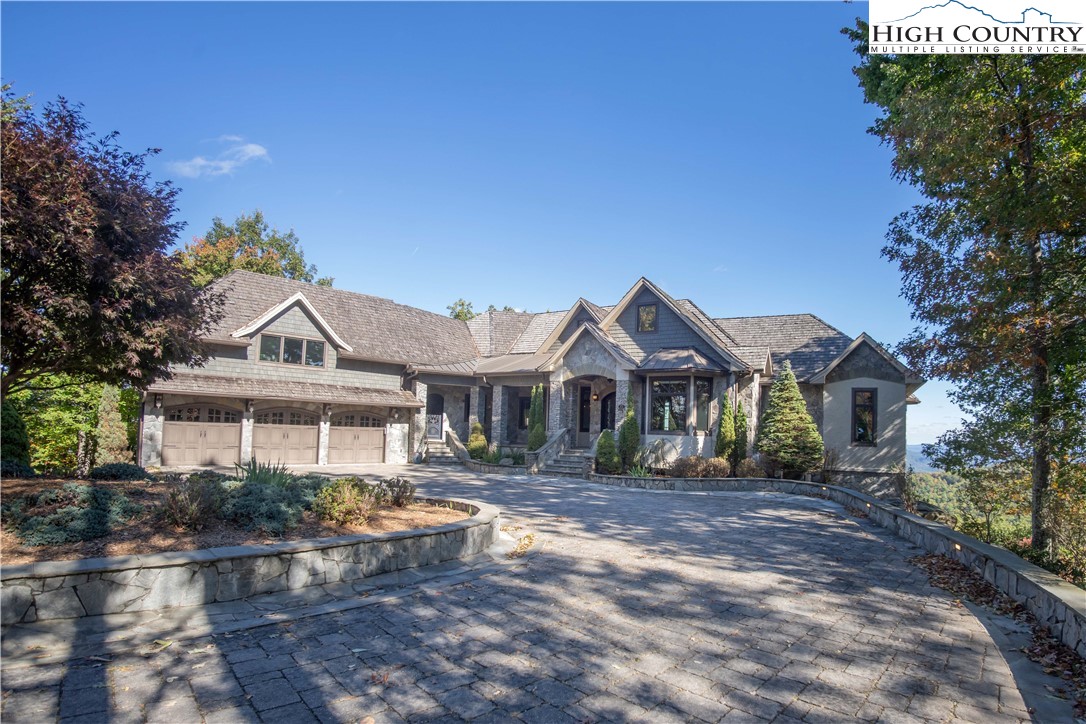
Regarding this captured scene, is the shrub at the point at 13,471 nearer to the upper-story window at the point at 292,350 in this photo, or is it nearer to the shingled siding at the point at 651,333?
the upper-story window at the point at 292,350

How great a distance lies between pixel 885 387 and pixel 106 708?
77.3ft

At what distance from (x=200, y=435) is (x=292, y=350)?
4454mm

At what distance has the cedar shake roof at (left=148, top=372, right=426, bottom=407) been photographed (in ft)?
64.2

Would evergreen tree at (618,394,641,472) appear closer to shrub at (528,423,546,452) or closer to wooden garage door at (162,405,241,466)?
shrub at (528,423,546,452)

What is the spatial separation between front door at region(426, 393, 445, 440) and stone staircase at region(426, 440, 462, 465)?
0.74 meters

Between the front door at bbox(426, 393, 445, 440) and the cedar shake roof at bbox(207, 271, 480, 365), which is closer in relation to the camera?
the cedar shake roof at bbox(207, 271, 480, 365)

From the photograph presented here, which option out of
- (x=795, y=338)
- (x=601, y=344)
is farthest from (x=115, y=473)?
(x=795, y=338)

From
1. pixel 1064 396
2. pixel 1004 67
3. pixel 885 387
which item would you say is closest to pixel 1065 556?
pixel 1064 396

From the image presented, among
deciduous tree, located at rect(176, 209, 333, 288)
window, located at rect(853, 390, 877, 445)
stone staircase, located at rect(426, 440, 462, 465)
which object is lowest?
stone staircase, located at rect(426, 440, 462, 465)

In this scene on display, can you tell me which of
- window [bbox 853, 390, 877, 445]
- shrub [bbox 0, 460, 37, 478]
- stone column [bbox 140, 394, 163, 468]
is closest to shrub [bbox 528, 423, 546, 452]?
window [bbox 853, 390, 877, 445]

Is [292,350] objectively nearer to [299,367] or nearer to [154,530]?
[299,367]

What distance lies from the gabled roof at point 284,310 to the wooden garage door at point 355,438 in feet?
9.77

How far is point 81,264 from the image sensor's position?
7.27m

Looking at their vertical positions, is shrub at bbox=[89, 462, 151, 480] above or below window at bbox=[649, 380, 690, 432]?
below
